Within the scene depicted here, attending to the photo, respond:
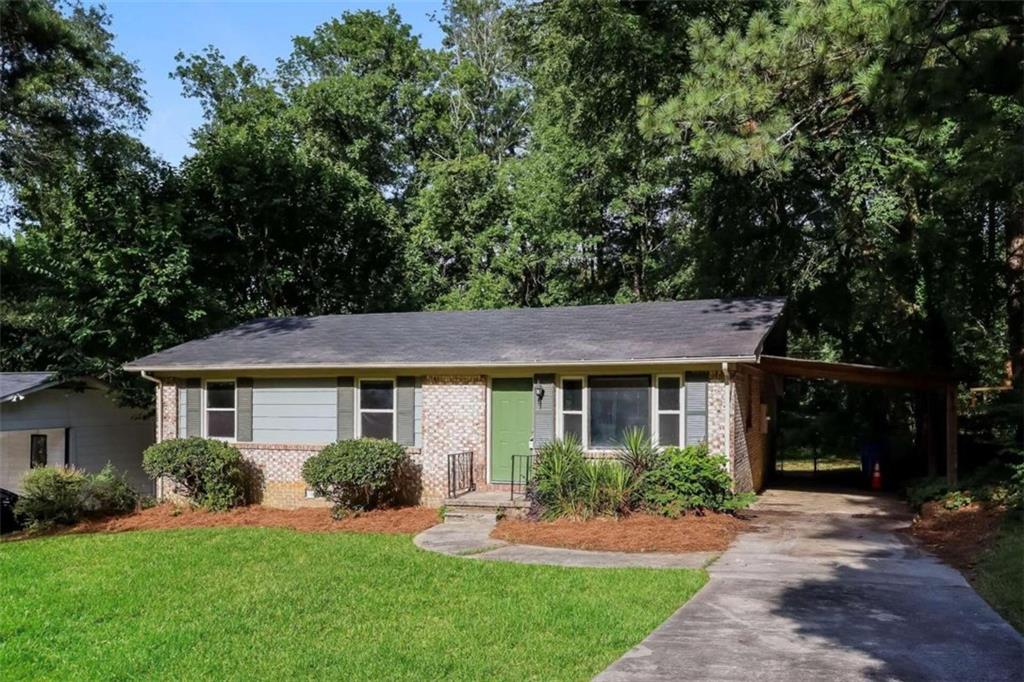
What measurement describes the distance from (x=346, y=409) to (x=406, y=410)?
Result: 1.12 meters

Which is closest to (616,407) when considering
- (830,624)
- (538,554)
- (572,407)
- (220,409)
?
(572,407)

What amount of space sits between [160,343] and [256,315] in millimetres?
5297

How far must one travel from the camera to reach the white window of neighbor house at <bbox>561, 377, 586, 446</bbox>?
13.6 metres

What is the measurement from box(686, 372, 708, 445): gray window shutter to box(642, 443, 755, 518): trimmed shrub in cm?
65

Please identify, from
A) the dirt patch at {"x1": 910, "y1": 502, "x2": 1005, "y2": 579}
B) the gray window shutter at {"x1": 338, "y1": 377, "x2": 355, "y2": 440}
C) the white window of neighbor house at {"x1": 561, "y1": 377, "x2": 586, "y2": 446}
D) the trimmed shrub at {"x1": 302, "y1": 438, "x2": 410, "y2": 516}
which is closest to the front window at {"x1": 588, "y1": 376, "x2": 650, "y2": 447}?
the white window of neighbor house at {"x1": 561, "y1": 377, "x2": 586, "y2": 446}

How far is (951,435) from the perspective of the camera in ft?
44.2

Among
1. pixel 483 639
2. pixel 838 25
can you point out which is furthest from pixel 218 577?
pixel 838 25

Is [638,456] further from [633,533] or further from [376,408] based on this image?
[376,408]

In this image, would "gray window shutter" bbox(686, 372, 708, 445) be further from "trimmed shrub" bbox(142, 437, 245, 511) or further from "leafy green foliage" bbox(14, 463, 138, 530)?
"leafy green foliage" bbox(14, 463, 138, 530)

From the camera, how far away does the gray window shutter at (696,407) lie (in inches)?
503

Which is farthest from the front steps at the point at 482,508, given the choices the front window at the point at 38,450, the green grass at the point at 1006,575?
the front window at the point at 38,450

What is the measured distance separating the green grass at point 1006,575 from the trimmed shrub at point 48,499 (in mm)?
13130

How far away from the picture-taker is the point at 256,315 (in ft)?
79.8

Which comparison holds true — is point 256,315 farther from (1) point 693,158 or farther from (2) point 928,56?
(2) point 928,56
